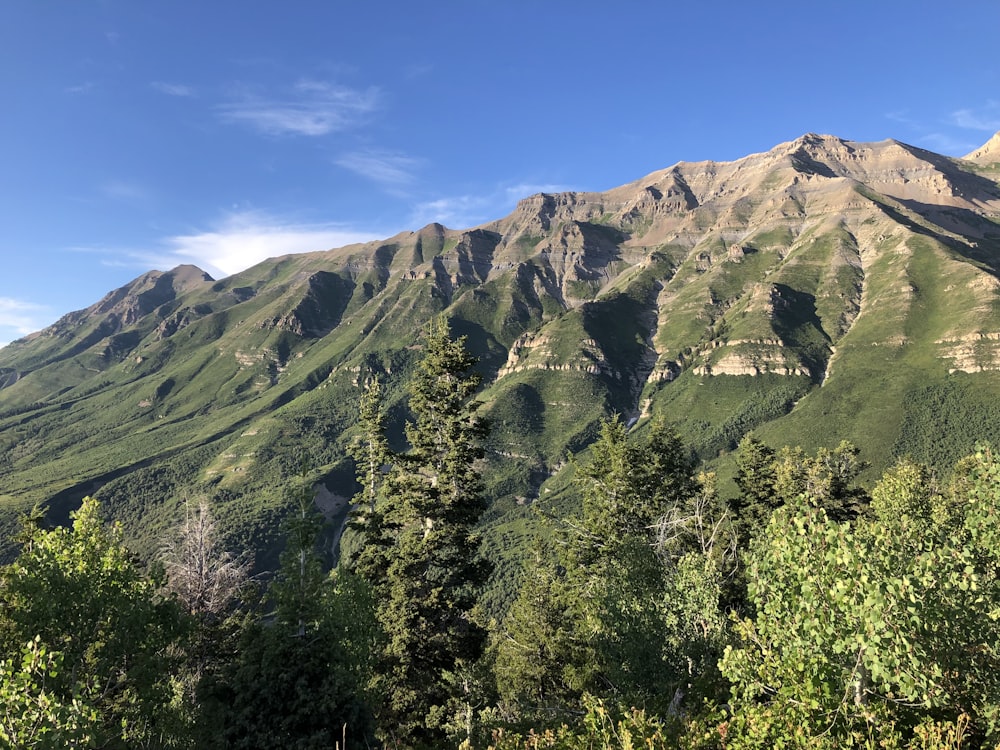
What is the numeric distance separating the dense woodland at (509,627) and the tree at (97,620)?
0.33 ft

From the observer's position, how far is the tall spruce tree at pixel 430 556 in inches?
962

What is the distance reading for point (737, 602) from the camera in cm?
3478

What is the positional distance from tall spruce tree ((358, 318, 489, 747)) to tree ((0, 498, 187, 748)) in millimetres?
9265

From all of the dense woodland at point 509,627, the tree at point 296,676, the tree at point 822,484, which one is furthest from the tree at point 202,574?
the tree at point 822,484

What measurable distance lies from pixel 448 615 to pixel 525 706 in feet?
37.8

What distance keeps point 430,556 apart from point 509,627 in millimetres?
16702

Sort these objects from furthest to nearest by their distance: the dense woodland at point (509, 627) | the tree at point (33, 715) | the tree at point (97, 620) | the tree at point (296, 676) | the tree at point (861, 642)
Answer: the tree at point (97, 620)
the tree at point (296, 676)
the dense woodland at point (509, 627)
the tree at point (33, 715)
the tree at point (861, 642)

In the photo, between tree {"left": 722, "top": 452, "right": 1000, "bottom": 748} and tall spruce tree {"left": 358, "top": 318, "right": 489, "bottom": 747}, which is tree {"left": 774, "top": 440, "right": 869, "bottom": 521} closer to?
tall spruce tree {"left": 358, "top": 318, "right": 489, "bottom": 747}

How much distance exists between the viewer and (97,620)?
18.6 meters

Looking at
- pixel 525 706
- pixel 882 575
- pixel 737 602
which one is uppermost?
pixel 882 575

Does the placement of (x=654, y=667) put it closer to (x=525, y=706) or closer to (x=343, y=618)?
(x=343, y=618)

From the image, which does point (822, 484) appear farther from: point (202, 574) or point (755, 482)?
point (202, 574)

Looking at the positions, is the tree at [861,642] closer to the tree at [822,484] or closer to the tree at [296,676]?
the tree at [296,676]

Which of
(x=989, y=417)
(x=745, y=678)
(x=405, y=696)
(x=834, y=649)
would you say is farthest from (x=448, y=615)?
(x=989, y=417)
